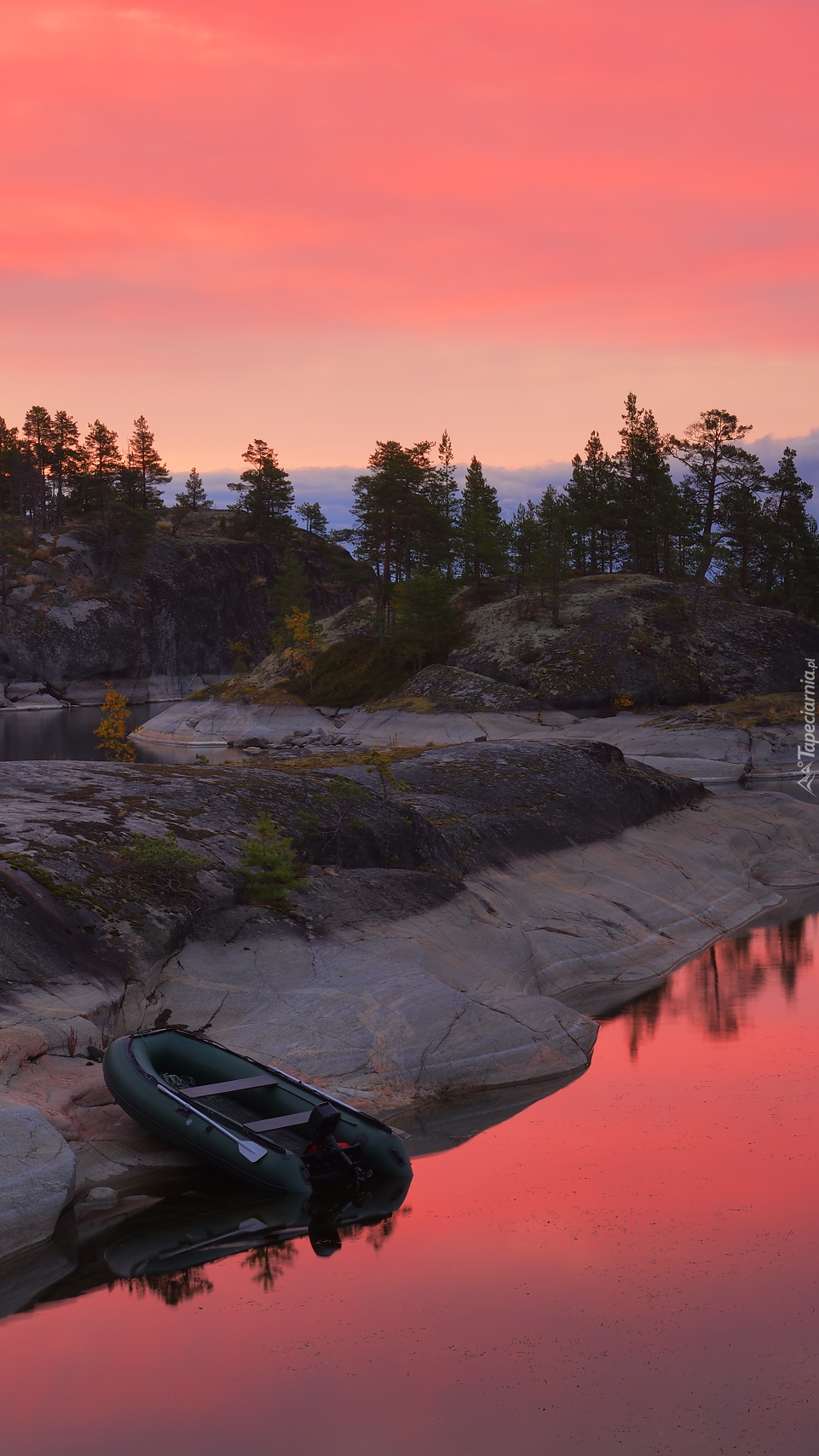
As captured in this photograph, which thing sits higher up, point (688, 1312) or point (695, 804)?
point (695, 804)

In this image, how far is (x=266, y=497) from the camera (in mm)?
147500

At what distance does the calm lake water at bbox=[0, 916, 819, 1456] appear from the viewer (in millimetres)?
10594

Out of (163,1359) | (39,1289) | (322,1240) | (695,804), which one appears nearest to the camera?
(163,1359)

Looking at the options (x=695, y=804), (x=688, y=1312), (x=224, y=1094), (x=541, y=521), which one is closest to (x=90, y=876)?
(x=224, y=1094)

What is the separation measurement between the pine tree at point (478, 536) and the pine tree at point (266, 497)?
40658 millimetres

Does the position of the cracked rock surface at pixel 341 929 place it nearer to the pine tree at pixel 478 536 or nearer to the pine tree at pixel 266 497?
the pine tree at pixel 478 536

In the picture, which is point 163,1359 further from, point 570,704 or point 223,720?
point 223,720

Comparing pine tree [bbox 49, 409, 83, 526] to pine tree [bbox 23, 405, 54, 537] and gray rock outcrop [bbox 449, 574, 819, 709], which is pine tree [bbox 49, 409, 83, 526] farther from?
gray rock outcrop [bbox 449, 574, 819, 709]

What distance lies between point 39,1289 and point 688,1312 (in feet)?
24.1

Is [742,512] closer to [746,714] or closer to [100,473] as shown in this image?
[746,714]

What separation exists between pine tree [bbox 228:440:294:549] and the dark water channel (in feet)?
95.4

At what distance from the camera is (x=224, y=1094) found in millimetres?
16828

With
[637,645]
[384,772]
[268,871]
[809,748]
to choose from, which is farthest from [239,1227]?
[637,645]

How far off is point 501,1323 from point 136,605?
13618 cm
